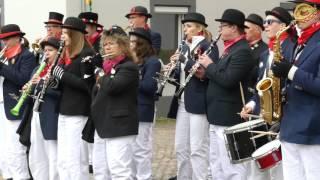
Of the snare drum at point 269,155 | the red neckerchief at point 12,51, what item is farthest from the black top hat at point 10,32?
the snare drum at point 269,155

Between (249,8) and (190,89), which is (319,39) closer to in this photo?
(190,89)

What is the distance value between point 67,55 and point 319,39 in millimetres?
3122

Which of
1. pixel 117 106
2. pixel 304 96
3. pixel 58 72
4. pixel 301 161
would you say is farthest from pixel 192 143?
pixel 304 96

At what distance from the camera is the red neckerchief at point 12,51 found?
27.4 feet

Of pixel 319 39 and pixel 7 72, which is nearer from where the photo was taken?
pixel 319 39

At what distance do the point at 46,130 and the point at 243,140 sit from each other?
2329 millimetres

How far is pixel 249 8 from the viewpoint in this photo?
15984 millimetres

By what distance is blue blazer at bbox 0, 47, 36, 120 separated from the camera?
8.11m

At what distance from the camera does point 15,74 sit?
26.6 ft

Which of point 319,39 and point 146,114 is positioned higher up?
point 319,39

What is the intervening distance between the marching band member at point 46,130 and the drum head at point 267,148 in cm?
243

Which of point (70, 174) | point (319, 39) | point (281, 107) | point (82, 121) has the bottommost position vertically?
point (70, 174)

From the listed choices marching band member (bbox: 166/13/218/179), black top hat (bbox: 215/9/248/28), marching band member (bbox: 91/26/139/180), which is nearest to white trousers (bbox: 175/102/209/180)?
marching band member (bbox: 166/13/218/179)

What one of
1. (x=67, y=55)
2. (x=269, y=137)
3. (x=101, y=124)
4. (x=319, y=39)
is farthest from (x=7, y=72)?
(x=319, y=39)
